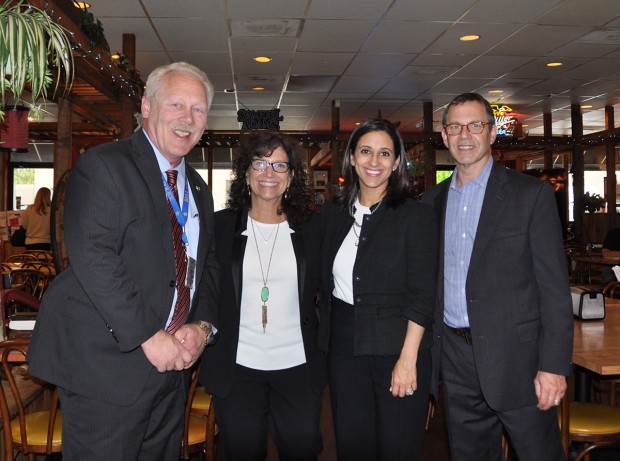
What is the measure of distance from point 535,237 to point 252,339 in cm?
116

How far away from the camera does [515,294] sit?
2246 millimetres

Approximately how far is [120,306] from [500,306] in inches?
54.9

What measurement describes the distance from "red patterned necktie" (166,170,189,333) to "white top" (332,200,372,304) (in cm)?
64

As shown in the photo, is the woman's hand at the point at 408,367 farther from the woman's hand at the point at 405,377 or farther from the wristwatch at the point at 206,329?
the wristwatch at the point at 206,329

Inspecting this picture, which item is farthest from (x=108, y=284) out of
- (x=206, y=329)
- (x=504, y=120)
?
(x=504, y=120)

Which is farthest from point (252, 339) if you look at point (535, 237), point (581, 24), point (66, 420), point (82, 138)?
point (82, 138)

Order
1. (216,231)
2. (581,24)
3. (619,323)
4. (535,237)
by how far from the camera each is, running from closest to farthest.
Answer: (535,237)
(216,231)
(619,323)
(581,24)

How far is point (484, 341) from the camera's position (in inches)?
89.2

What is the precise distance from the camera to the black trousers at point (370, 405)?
2193 millimetres

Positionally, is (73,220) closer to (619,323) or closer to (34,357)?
(34,357)

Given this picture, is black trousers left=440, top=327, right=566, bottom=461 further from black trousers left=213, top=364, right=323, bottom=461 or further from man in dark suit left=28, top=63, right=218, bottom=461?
man in dark suit left=28, top=63, right=218, bottom=461

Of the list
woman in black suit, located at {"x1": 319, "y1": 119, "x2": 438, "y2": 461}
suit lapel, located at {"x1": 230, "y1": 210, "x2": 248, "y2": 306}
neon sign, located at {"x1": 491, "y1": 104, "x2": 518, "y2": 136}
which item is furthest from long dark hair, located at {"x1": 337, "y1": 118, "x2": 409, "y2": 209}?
neon sign, located at {"x1": 491, "y1": 104, "x2": 518, "y2": 136}

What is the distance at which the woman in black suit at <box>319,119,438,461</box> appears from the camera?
219cm

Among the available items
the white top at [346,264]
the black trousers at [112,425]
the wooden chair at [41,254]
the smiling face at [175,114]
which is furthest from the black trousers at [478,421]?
the wooden chair at [41,254]
